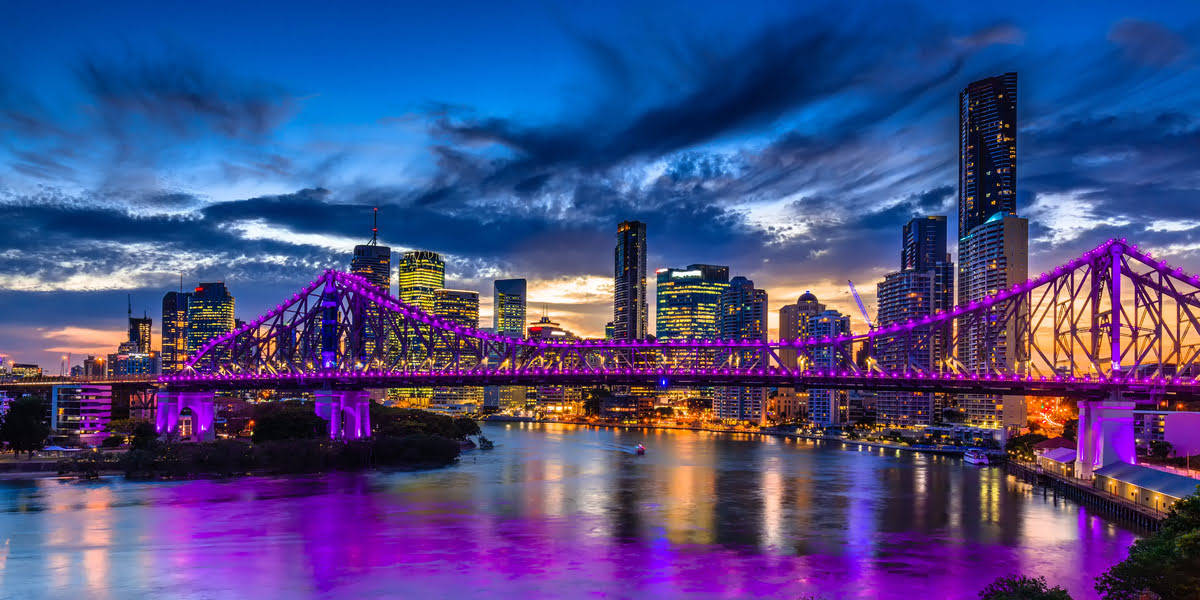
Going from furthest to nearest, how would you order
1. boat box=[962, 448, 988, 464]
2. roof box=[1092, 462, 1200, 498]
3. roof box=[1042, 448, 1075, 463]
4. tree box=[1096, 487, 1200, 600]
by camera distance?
boat box=[962, 448, 988, 464] → roof box=[1042, 448, 1075, 463] → roof box=[1092, 462, 1200, 498] → tree box=[1096, 487, 1200, 600]

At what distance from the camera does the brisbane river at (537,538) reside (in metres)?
37.7

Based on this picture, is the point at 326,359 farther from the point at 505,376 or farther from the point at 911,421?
the point at 911,421

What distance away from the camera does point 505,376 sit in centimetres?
8475

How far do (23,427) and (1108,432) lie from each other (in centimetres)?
8536

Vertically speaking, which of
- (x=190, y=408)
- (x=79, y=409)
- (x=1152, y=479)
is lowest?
(x=1152, y=479)

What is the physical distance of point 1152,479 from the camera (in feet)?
179

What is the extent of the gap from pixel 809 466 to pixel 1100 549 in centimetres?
5078

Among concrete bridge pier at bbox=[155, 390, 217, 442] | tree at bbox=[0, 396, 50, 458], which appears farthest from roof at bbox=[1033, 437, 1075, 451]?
tree at bbox=[0, 396, 50, 458]

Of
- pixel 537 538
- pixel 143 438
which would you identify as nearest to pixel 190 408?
pixel 143 438

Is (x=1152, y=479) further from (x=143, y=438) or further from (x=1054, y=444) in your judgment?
(x=143, y=438)

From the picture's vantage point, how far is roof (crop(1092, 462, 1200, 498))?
50016 millimetres

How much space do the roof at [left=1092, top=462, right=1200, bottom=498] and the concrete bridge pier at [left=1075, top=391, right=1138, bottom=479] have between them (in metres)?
2.35

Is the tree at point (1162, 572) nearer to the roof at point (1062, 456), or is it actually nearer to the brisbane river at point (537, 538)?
the brisbane river at point (537, 538)

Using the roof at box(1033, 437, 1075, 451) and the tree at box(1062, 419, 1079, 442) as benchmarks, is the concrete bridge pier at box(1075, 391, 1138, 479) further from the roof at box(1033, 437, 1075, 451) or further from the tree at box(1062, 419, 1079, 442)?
the tree at box(1062, 419, 1079, 442)
